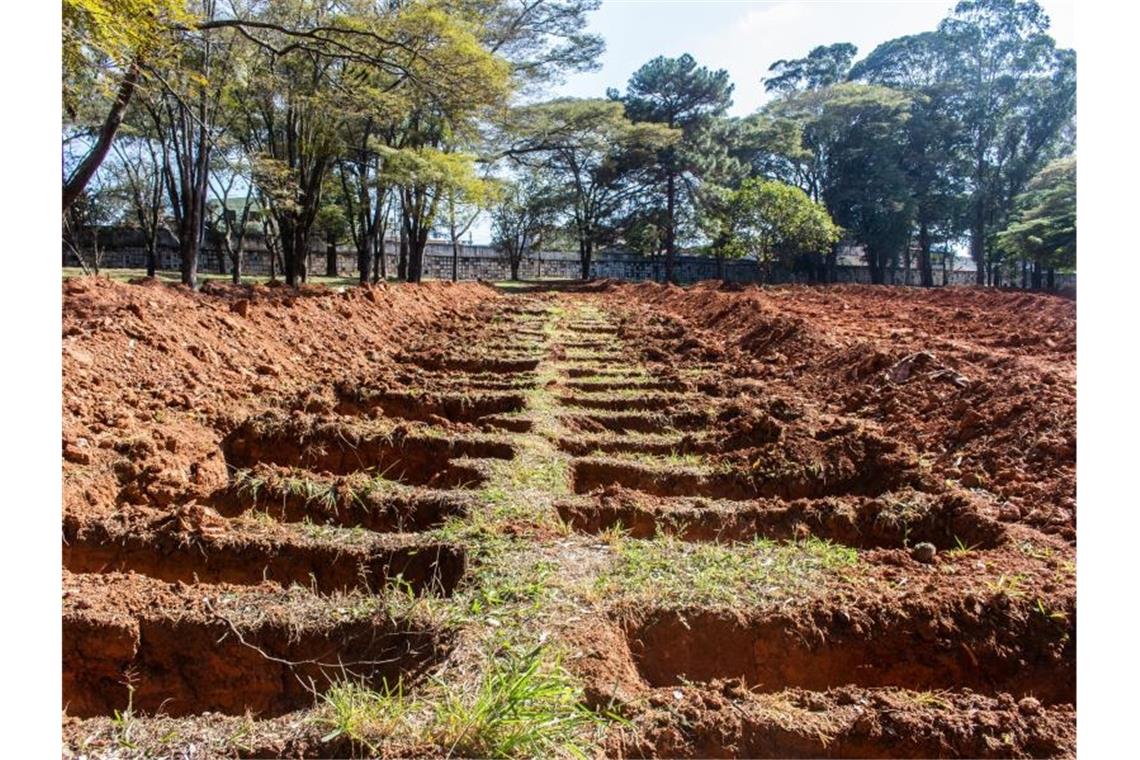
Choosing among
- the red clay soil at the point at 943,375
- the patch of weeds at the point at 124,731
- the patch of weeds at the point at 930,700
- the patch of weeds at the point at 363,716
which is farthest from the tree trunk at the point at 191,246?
the patch of weeds at the point at 930,700

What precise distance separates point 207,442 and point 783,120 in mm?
33090

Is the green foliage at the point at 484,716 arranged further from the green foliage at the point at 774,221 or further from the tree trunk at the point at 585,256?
the tree trunk at the point at 585,256

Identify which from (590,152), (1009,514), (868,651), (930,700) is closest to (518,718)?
(930,700)

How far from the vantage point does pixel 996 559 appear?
3016 mm

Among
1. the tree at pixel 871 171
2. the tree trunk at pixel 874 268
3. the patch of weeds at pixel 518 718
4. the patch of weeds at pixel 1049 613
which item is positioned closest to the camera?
the patch of weeds at pixel 518 718

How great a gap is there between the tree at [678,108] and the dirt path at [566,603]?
28.0m

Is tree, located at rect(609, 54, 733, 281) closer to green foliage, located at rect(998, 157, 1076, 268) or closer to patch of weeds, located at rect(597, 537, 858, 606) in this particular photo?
green foliage, located at rect(998, 157, 1076, 268)

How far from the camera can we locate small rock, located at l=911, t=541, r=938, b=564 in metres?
3.05

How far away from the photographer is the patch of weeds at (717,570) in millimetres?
2656

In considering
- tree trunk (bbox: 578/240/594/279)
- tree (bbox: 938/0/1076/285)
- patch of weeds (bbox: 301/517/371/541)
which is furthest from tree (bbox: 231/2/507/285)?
tree (bbox: 938/0/1076/285)

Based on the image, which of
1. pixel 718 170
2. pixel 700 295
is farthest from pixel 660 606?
pixel 718 170

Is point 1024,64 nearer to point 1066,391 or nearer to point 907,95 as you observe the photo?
point 907,95

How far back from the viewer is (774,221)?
25.1m

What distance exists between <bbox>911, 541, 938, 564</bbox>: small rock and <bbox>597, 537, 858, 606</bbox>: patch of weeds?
0.25 metres
